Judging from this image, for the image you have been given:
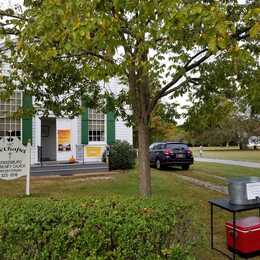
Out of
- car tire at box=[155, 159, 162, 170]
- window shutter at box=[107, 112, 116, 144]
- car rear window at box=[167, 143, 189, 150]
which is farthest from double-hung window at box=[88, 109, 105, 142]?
car rear window at box=[167, 143, 189, 150]

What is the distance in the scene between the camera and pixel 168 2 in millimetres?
3650

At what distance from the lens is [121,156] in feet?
52.2

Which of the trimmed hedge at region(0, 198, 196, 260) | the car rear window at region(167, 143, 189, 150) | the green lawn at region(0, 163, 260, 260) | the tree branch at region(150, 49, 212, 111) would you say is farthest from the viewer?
the car rear window at region(167, 143, 189, 150)

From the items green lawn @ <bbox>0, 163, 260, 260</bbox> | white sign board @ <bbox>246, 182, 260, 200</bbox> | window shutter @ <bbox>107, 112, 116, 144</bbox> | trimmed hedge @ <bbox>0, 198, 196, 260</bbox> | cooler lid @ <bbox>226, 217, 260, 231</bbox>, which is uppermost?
window shutter @ <bbox>107, 112, 116, 144</bbox>

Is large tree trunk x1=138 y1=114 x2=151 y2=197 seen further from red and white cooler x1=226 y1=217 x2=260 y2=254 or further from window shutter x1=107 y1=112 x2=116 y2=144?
window shutter x1=107 y1=112 x2=116 y2=144

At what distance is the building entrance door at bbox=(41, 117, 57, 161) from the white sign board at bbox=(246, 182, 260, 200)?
60.7 ft

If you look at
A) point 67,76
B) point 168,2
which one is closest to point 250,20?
point 168,2

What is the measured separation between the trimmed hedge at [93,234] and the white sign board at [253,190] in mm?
1396

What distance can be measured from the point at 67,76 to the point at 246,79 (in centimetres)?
394

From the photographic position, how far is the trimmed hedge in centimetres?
296

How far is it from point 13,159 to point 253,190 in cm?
569

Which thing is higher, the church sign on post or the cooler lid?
the church sign on post

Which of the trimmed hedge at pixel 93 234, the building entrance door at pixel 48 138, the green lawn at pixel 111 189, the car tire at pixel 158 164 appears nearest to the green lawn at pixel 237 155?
the car tire at pixel 158 164

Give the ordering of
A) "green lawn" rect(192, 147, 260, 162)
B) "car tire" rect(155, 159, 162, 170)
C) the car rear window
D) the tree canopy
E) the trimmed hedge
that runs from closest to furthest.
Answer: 1. the trimmed hedge
2. the tree canopy
3. the car rear window
4. "car tire" rect(155, 159, 162, 170)
5. "green lawn" rect(192, 147, 260, 162)
